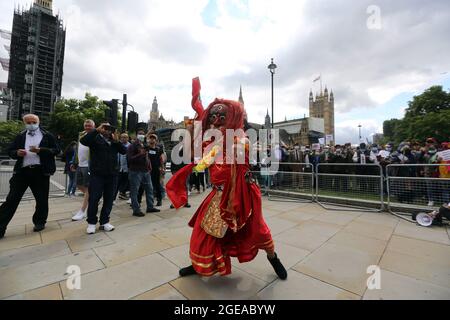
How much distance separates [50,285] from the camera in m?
2.20

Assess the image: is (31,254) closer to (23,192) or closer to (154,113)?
(23,192)

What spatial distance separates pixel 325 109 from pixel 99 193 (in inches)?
4148

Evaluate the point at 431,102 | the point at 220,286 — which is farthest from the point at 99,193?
the point at 431,102

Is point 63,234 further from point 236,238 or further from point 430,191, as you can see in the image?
point 430,191

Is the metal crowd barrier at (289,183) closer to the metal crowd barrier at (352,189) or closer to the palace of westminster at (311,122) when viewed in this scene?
the metal crowd barrier at (352,189)

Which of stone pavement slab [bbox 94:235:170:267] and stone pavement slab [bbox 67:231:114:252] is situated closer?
stone pavement slab [bbox 94:235:170:267]

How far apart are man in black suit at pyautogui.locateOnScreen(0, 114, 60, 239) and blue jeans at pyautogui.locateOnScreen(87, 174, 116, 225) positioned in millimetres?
903

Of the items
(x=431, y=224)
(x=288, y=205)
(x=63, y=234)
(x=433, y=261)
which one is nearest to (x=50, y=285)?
(x=63, y=234)

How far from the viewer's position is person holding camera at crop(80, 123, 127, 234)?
387cm

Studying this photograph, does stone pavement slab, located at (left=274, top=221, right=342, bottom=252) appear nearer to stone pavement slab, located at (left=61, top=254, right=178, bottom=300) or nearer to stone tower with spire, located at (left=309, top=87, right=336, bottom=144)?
stone pavement slab, located at (left=61, top=254, right=178, bottom=300)

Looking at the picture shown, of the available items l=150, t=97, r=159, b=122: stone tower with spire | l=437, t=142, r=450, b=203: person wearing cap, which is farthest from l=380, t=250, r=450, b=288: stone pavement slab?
l=150, t=97, r=159, b=122: stone tower with spire

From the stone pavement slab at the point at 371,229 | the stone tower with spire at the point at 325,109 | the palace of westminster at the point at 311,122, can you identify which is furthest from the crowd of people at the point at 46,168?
the stone tower with spire at the point at 325,109

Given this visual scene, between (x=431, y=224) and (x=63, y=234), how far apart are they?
22.4ft
